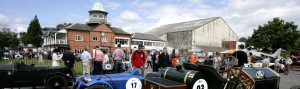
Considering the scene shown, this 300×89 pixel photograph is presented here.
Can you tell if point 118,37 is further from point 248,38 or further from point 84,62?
point 84,62

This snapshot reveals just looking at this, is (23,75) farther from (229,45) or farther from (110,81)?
(229,45)

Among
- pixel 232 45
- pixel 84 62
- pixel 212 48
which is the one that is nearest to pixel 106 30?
Answer: pixel 212 48

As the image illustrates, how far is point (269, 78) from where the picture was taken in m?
6.40

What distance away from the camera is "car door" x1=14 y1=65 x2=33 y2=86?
8039 millimetres

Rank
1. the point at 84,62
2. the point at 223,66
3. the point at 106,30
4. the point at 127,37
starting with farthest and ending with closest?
1. the point at 127,37
2. the point at 106,30
3. the point at 84,62
4. the point at 223,66

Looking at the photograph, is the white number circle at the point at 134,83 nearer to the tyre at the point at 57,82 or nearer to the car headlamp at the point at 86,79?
the car headlamp at the point at 86,79

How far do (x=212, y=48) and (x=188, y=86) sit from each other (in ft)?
200

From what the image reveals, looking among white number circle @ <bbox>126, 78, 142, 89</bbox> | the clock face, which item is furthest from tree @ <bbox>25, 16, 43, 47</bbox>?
the clock face

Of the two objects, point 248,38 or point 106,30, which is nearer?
point 248,38

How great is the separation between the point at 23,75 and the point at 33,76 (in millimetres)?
301

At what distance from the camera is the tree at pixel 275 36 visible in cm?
4294

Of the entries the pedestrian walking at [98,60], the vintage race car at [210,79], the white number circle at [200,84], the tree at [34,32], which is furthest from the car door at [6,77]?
the tree at [34,32]

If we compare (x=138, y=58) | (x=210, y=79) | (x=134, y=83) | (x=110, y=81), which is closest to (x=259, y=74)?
(x=210, y=79)

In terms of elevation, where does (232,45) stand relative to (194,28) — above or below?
below
